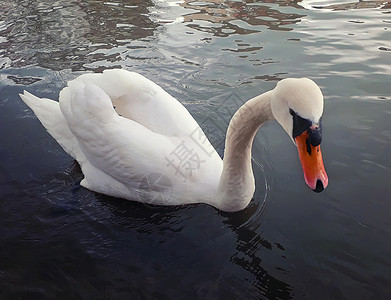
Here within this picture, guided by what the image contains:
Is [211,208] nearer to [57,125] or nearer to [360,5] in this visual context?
[57,125]

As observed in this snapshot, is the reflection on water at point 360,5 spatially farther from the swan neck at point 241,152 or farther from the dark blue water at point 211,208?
the swan neck at point 241,152

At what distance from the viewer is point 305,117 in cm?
285

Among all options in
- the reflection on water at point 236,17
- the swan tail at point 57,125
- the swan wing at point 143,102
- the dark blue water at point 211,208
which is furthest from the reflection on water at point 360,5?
the swan tail at point 57,125

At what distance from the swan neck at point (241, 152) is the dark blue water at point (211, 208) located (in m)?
0.30

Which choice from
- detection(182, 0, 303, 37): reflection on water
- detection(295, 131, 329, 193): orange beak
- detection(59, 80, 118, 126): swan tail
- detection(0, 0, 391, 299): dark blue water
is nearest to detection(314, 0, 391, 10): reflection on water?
detection(182, 0, 303, 37): reflection on water

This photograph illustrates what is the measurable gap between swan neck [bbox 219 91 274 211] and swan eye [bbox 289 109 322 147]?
1.37 feet

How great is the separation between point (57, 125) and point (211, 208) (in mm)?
Result: 2076

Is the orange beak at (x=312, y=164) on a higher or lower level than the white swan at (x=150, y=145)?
higher

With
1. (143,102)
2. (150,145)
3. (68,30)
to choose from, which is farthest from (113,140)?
(68,30)

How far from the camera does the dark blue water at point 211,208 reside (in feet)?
11.6

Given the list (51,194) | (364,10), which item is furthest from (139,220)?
(364,10)

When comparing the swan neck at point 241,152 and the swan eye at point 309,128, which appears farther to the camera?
the swan neck at point 241,152

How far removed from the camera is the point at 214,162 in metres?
4.41

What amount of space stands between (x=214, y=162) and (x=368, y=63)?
435cm
